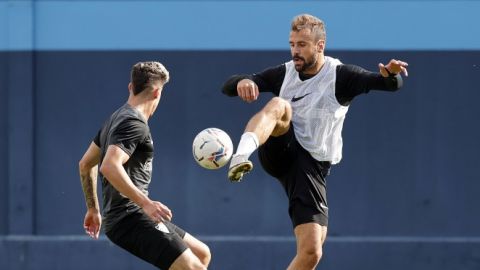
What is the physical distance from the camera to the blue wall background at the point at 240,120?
10.5 meters

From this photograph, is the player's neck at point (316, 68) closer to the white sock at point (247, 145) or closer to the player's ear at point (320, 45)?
the player's ear at point (320, 45)

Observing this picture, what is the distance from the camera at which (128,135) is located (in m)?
6.95

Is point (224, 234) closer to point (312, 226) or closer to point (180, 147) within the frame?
point (180, 147)

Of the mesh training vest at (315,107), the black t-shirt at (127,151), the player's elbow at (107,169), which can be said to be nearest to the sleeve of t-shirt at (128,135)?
the black t-shirt at (127,151)

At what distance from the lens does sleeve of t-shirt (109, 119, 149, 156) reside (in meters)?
6.91

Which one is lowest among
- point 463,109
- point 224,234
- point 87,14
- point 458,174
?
point 224,234

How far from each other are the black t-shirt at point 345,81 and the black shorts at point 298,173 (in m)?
0.40

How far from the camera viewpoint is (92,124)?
34.9ft

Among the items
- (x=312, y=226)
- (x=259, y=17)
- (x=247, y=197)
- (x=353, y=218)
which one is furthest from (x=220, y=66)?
(x=312, y=226)

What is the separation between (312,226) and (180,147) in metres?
3.01

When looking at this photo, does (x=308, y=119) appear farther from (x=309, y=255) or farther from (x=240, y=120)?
(x=240, y=120)

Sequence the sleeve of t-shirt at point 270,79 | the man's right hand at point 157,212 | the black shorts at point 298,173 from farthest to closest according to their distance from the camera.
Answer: the sleeve of t-shirt at point 270,79 → the black shorts at point 298,173 → the man's right hand at point 157,212

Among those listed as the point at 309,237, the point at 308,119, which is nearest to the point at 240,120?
the point at 308,119

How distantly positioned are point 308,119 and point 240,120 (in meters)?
2.68
